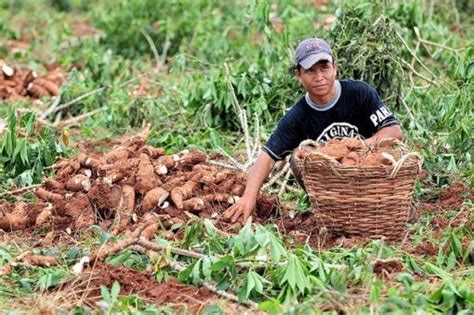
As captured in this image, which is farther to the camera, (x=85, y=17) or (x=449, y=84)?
(x=85, y=17)

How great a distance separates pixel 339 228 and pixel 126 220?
108cm

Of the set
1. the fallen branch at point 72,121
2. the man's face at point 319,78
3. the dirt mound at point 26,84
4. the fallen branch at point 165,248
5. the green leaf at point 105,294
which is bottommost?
the dirt mound at point 26,84

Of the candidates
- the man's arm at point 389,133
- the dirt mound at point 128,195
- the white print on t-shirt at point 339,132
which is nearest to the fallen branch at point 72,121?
the dirt mound at point 128,195

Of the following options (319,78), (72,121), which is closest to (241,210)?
(319,78)

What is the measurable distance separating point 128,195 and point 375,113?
129 centimetres

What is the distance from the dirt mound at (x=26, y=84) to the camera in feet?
26.3

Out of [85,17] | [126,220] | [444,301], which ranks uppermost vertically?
[444,301]

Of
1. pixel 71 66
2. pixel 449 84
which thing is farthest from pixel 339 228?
pixel 71 66

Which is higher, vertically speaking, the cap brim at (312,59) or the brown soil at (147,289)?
the cap brim at (312,59)

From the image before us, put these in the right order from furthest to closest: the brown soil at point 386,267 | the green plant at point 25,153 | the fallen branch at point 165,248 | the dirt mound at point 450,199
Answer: the green plant at point 25,153
the dirt mound at point 450,199
the fallen branch at point 165,248
the brown soil at point 386,267

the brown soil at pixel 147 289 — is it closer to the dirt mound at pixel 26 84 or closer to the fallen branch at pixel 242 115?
the fallen branch at pixel 242 115

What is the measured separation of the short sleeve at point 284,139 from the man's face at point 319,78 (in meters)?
0.20

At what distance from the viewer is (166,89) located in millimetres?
7855

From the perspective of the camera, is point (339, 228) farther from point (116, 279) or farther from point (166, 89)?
point (166, 89)
